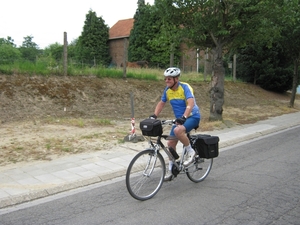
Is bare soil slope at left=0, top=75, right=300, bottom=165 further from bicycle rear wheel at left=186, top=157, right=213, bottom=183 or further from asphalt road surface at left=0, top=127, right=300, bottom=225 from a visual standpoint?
bicycle rear wheel at left=186, top=157, right=213, bottom=183

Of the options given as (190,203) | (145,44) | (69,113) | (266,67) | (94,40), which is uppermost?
(94,40)

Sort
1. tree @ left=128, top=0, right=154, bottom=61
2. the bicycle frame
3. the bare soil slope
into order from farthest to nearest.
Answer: tree @ left=128, top=0, right=154, bottom=61 → the bare soil slope → the bicycle frame

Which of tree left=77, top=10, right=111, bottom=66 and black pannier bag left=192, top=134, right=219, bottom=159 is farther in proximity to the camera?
tree left=77, top=10, right=111, bottom=66

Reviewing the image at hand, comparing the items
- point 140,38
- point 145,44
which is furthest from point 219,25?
point 140,38

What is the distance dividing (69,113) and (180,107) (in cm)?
790

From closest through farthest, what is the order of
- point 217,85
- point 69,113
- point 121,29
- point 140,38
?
point 69,113
point 217,85
point 140,38
point 121,29

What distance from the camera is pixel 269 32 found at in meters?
12.5

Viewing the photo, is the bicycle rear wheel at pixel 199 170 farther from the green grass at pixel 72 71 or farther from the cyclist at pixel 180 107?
the green grass at pixel 72 71

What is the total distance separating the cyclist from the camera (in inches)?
206

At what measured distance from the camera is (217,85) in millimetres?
12656

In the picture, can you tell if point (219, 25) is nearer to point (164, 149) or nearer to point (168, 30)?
point (168, 30)

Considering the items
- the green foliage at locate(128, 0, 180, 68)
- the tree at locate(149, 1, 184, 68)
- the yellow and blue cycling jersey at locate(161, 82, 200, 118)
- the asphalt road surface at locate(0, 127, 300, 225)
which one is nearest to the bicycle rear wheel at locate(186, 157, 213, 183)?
the asphalt road surface at locate(0, 127, 300, 225)

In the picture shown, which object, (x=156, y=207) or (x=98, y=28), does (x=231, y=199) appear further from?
(x=98, y=28)

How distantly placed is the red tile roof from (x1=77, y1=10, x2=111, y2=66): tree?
1.89m
